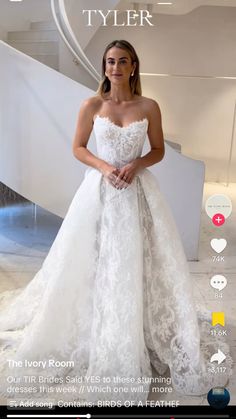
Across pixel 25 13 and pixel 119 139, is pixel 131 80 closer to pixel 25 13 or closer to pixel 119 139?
pixel 119 139

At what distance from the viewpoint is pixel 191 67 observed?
53.9 inches

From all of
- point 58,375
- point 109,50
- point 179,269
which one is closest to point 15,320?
point 58,375

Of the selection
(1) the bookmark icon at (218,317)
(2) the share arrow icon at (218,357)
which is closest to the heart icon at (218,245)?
(1) the bookmark icon at (218,317)

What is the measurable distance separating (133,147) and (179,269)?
0.37 meters

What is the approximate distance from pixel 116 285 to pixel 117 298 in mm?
34

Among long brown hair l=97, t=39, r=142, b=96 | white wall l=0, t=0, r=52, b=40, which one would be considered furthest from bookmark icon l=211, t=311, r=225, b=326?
white wall l=0, t=0, r=52, b=40

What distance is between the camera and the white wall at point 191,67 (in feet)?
4.23

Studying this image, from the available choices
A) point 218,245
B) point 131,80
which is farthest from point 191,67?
point 218,245

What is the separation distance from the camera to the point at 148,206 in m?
1.21

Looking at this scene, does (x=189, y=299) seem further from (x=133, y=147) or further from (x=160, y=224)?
(x=133, y=147)

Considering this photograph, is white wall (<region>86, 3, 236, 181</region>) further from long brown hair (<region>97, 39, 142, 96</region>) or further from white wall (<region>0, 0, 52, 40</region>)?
white wall (<region>0, 0, 52, 40</region>)

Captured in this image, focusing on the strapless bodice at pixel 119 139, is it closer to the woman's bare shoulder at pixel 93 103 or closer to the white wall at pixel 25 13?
the woman's bare shoulder at pixel 93 103

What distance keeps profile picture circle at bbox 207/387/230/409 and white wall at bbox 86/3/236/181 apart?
Answer: 683 mm

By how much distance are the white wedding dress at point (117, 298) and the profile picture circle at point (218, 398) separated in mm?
99
